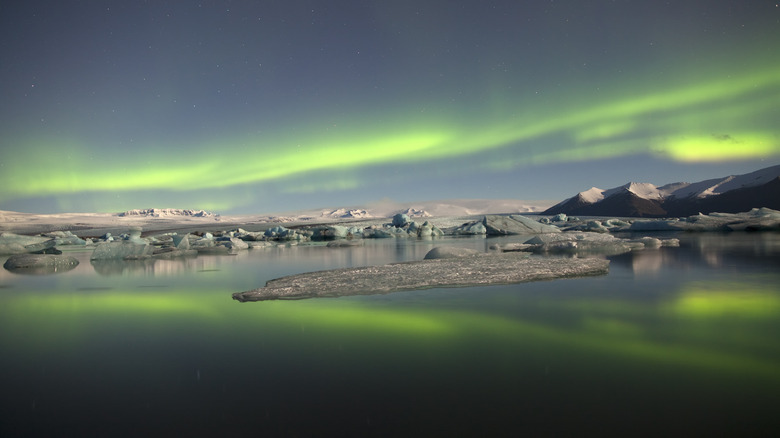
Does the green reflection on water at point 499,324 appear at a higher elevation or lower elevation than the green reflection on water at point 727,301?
higher

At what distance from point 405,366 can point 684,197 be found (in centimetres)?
9206

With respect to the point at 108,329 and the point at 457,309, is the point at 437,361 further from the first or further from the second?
the point at 108,329

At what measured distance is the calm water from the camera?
6.39 feet

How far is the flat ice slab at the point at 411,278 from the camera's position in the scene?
5.61 metres

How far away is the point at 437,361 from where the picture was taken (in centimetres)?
272

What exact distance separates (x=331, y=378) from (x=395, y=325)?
4.31 feet

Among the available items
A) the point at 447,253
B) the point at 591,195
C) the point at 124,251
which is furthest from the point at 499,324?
the point at 591,195

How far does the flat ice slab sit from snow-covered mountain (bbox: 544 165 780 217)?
65299 mm

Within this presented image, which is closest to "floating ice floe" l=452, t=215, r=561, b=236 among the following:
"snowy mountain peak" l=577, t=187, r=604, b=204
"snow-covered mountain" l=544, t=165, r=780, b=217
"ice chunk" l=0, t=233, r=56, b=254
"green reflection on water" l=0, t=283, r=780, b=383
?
"green reflection on water" l=0, t=283, r=780, b=383

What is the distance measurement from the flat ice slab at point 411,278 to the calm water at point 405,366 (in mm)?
544

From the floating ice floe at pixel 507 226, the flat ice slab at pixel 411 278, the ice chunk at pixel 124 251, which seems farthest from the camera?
the floating ice floe at pixel 507 226

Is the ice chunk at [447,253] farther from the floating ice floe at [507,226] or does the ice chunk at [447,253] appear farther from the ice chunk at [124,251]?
the floating ice floe at [507,226]

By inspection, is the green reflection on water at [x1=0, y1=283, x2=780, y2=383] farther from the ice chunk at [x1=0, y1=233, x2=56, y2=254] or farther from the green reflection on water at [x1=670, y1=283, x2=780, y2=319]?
the ice chunk at [x1=0, y1=233, x2=56, y2=254]

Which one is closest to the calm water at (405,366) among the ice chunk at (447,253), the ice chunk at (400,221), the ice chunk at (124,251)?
the ice chunk at (447,253)
